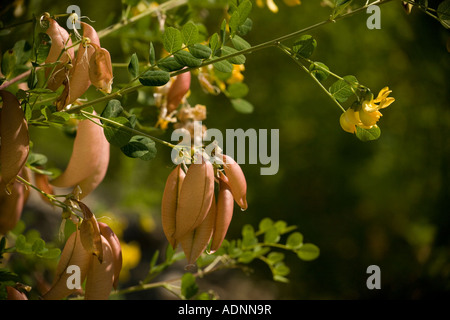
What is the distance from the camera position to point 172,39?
1.30 ft

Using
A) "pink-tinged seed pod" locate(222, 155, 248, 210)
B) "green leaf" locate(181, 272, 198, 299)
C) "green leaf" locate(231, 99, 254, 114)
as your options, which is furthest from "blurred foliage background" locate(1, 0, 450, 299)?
"pink-tinged seed pod" locate(222, 155, 248, 210)

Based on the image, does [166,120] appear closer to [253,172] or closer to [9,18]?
[9,18]

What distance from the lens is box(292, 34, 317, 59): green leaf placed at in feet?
1.31

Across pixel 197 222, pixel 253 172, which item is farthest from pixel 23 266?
pixel 253 172

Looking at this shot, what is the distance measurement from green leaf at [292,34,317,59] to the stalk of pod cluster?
0.37 feet

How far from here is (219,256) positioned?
23.4 inches

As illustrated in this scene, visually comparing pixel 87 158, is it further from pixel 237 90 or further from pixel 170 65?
pixel 237 90

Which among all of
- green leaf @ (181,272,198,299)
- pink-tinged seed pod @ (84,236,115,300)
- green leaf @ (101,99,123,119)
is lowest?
pink-tinged seed pod @ (84,236,115,300)

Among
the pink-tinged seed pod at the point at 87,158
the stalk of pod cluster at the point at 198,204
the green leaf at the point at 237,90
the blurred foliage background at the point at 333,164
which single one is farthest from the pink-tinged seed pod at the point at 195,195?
the blurred foliage background at the point at 333,164

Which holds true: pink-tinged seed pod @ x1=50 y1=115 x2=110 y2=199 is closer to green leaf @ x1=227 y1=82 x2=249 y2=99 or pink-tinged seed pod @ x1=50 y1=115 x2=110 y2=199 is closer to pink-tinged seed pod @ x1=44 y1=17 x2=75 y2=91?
pink-tinged seed pod @ x1=44 y1=17 x2=75 y2=91

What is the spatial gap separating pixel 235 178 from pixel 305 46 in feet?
0.42

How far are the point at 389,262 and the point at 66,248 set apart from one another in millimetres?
1339

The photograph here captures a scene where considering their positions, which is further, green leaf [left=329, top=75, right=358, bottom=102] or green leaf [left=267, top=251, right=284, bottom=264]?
green leaf [left=267, top=251, right=284, bottom=264]

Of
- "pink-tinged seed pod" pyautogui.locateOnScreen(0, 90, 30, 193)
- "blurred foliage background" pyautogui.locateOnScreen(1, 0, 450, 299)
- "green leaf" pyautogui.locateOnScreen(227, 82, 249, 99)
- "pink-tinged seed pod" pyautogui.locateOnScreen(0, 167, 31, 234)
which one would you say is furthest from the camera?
"blurred foliage background" pyautogui.locateOnScreen(1, 0, 450, 299)
